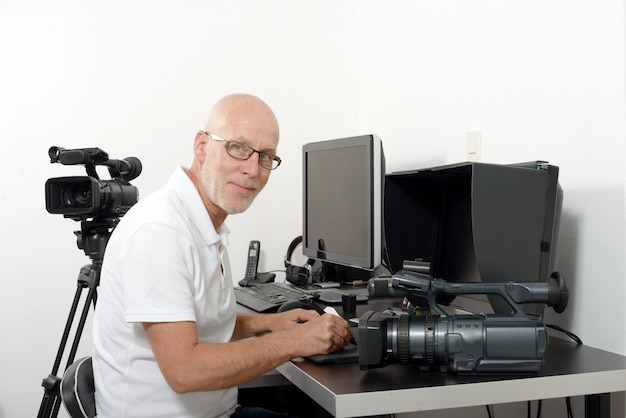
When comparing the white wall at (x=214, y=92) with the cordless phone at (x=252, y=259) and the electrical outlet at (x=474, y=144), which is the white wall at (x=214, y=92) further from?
the cordless phone at (x=252, y=259)

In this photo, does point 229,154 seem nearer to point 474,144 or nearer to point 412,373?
point 412,373

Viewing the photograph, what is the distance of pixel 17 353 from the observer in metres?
2.66

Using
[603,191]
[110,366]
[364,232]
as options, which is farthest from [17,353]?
[603,191]

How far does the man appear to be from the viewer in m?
1.22

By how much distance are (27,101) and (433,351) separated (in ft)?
6.98

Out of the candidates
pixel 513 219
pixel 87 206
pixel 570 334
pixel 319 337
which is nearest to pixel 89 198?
pixel 87 206

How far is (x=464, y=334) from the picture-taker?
Answer: 1164 mm

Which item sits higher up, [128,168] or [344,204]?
[128,168]

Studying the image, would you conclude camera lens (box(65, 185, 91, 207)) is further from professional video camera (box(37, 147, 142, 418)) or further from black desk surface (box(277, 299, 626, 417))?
black desk surface (box(277, 299, 626, 417))

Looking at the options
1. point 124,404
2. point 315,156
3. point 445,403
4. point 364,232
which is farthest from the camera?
point 315,156

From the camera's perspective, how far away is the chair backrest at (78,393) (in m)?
1.40

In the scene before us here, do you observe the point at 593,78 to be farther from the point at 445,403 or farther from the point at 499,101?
the point at 445,403

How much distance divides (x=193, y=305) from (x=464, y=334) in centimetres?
52

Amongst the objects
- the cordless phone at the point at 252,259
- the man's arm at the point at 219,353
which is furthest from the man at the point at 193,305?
the cordless phone at the point at 252,259
